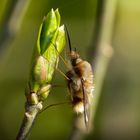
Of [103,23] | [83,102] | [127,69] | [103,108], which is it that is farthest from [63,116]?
[83,102]

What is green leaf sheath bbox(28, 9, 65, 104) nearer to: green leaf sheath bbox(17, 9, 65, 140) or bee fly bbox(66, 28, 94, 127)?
green leaf sheath bbox(17, 9, 65, 140)

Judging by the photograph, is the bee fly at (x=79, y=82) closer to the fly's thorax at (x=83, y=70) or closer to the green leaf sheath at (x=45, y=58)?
the fly's thorax at (x=83, y=70)

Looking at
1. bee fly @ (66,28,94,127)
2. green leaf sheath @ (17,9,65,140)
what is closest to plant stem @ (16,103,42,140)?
green leaf sheath @ (17,9,65,140)

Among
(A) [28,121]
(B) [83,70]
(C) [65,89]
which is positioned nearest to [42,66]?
(A) [28,121]

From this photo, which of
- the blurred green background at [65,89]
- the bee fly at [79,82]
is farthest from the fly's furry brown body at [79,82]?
the blurred green background at [65,89]

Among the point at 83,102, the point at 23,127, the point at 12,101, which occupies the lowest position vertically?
the point at 12,101

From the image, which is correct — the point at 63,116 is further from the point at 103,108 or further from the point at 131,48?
the point at 131,48

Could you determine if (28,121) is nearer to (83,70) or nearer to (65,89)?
(83,70)
